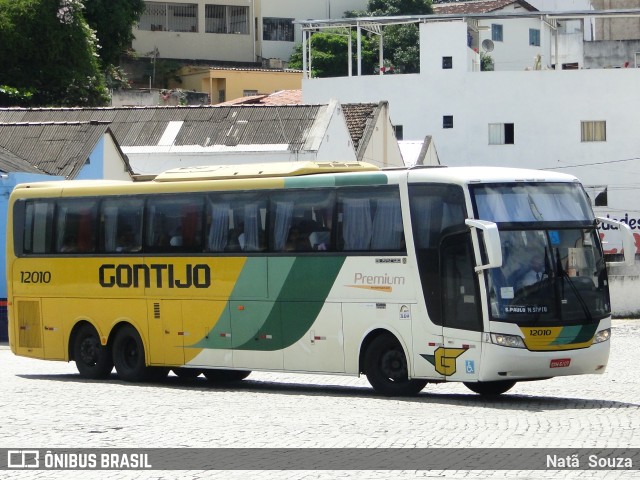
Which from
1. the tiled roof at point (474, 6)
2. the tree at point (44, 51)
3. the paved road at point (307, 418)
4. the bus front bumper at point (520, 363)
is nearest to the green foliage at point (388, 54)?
the tiled roof at point (474, 6)

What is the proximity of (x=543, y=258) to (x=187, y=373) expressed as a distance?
7619 mm

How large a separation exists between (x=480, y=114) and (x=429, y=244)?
48.8 m

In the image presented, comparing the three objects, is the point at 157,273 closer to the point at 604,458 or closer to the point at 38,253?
the point at 38,253

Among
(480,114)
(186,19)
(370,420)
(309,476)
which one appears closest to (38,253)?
→ (370,420)

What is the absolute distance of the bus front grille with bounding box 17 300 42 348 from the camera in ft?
73.7

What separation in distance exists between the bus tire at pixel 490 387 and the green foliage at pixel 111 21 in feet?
174

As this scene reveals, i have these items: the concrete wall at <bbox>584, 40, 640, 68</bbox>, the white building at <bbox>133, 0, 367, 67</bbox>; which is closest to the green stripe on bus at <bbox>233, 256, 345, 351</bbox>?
the concrete wall at <bbox>584, 40, 640, 68</bbox>

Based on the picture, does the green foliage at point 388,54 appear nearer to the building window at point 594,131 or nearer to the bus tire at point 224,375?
the building window at point 594,131

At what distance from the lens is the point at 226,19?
3406 inches

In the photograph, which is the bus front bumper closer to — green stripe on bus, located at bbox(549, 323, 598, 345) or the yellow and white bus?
the yellow and white bus

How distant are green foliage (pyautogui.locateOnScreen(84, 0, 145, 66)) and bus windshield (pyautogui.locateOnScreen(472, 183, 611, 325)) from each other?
2116 inches

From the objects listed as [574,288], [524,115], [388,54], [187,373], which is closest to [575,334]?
[574,288]

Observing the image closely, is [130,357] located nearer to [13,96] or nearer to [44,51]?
[13,96]

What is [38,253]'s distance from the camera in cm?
2231
